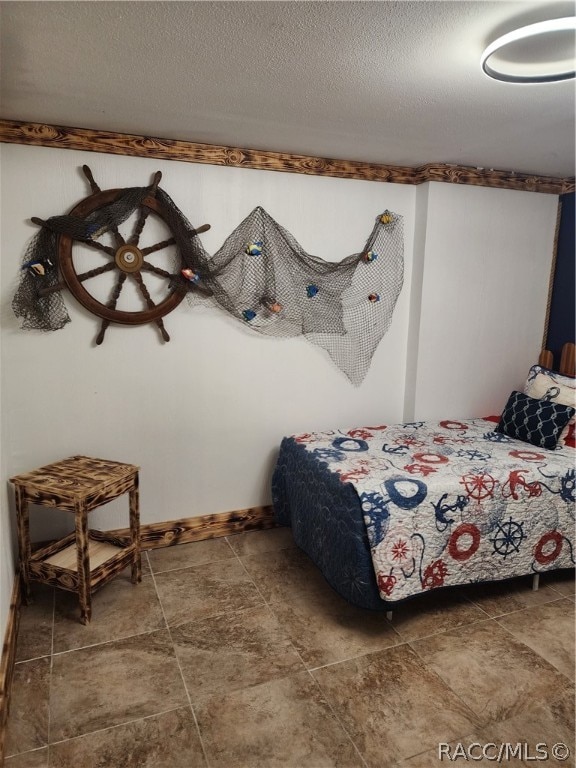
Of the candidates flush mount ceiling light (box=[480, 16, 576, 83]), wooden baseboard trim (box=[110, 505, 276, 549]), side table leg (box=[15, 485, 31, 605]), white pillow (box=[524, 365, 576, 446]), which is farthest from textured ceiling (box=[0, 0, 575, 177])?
wooden baseboard trim (box=[110, 505, 276, 549])

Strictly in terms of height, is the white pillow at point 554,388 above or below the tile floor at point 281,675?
above

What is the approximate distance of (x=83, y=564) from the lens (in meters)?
2.23

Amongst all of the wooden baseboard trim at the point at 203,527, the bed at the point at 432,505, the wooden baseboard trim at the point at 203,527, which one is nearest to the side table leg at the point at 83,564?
the wooden baseboard trim at the point at 203,527

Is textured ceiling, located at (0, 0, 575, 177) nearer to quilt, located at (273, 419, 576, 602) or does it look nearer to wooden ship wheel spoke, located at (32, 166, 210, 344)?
wooden ship wheel spoke, located at (32, 166, 210, 344)

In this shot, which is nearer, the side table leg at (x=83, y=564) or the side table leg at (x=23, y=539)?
the side table leg at (x=83, y=564)

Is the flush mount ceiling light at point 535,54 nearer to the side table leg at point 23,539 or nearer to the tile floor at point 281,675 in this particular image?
the tile floor at point 281,675

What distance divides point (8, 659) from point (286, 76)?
2.36 m

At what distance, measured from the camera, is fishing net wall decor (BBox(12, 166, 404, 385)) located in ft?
8.36

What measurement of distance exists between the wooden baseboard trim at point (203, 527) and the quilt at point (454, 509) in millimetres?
655

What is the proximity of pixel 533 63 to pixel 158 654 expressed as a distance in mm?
2582

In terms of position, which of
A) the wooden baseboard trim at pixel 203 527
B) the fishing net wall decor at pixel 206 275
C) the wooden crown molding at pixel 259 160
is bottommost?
the wooden baseboard trim at pixel 203 527

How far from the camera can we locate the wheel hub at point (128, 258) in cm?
265

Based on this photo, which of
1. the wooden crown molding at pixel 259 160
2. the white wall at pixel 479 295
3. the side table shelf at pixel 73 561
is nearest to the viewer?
the side table shelf at pixel 73 561

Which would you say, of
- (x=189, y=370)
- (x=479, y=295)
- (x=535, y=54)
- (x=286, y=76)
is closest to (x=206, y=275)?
(x=189, y=370)
